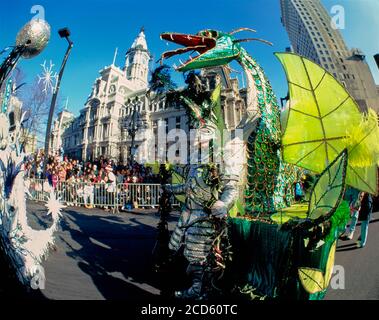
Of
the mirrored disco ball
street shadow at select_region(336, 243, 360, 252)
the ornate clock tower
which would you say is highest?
the ornate clock tower

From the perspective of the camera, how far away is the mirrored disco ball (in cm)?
195

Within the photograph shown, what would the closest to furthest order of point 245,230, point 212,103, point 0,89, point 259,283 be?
point 0,89 → point 259,283 → point 245,230 → point 212,103

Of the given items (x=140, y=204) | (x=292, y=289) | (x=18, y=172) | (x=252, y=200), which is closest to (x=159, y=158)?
(x=252, y=200)

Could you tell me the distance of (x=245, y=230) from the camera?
282 cm

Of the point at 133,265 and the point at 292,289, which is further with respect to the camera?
the point at 133,265

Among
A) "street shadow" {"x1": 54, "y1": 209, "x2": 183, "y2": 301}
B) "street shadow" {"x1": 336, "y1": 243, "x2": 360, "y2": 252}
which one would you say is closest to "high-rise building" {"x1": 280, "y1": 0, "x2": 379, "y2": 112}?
"street shadow" {"x1": 336, "y1": 243, "x2": 360, "y2": 252}

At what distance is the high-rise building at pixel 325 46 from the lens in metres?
26.5

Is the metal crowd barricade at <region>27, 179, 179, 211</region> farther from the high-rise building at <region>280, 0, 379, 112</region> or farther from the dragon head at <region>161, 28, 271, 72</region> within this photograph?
the high-rise building at <region>280, 0, 379, 112</region>

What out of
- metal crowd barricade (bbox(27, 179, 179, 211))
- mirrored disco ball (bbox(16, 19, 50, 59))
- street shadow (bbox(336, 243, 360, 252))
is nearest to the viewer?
mirrored disco ball (bbox(16, 19, 50, 59))

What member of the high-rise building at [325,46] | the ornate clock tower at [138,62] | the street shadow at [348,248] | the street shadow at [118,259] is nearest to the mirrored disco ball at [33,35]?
the street shadow at [118,259]

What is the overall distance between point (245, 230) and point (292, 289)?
85 centimetres

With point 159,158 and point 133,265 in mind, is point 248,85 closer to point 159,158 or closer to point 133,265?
point 159,158

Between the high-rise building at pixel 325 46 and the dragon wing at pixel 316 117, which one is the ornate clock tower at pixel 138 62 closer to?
the high-rise building at pixel 325 46

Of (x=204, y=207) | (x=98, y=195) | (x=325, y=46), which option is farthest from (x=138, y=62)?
(x=204, y=207)
